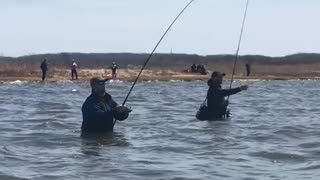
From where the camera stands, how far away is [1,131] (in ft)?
63.6

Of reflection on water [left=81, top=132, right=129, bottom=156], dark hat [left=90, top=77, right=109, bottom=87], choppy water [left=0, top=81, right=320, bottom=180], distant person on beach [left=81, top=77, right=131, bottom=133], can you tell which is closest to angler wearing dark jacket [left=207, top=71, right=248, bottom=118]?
choppy water [left=0, top=81, right=320, bottom=180]

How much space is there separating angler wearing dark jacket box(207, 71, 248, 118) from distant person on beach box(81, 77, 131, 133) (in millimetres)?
4069

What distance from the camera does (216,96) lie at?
1895 cm


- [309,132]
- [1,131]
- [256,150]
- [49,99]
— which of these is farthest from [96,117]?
[49,99]

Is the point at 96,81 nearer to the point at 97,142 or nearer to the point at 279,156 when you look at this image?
the point at 97,142

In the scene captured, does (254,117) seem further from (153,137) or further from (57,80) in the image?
(57,80)

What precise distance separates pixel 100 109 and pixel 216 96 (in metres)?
4.64

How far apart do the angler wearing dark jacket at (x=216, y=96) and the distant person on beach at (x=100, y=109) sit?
4.07 m

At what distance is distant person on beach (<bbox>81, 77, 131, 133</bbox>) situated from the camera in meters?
14.9

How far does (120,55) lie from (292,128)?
140 meters

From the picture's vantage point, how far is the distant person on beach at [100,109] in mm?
14930

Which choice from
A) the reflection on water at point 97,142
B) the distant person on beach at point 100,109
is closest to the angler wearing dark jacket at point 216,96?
the reflection on water at point 97,142

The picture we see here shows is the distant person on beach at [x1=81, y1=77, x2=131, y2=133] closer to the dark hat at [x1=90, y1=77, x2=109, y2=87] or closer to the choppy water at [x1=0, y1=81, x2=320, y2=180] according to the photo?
the dark hat at [x1=90, y1=77, x2=109, y2=87]

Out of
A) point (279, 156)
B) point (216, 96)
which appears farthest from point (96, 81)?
point (216, 96)
